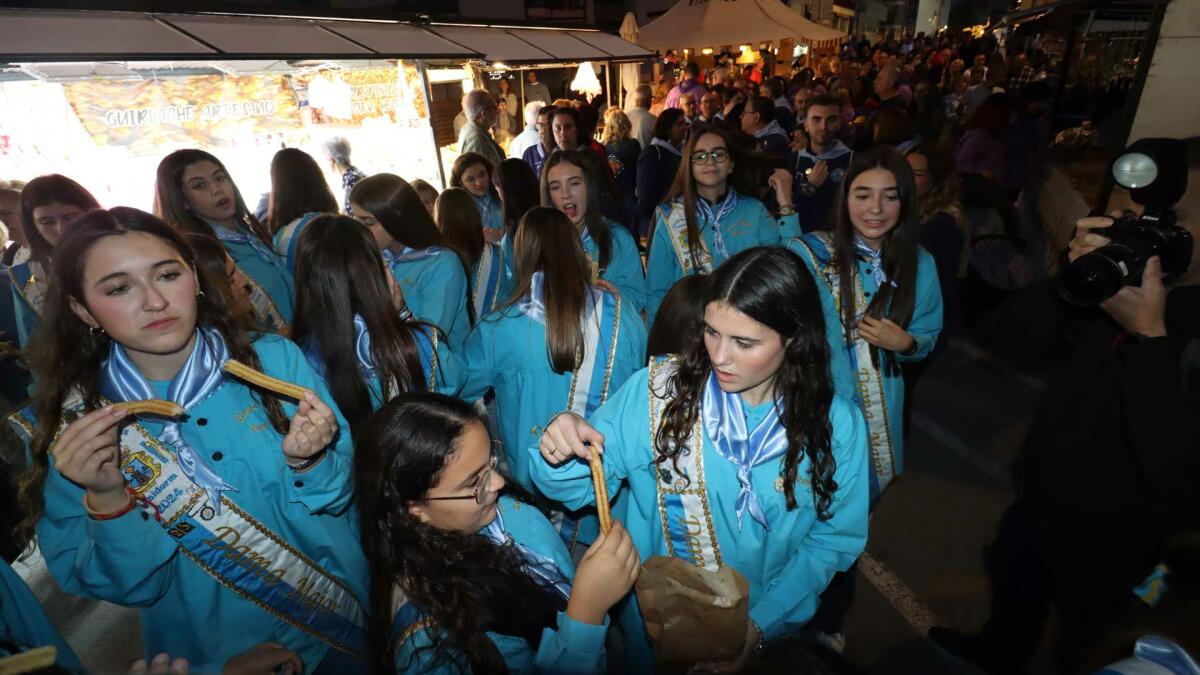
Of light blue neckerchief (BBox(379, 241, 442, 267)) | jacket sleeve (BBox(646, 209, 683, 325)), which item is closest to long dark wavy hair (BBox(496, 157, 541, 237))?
jacket sleeve (BBox(646, 209, 683, 325))

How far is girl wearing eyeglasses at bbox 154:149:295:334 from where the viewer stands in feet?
12.5

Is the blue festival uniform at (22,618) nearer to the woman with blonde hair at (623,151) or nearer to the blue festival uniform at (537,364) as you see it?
the blue festival uniform at (537,364)

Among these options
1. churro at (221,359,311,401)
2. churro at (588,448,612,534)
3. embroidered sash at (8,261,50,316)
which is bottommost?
churro at (588,448,612,534)

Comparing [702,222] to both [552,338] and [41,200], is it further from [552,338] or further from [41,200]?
[41,200]

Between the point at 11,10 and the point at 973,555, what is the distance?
7367mm

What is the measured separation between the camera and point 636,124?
9.45 metres

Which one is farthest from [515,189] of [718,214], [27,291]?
[27,291]

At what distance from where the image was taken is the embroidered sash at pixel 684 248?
421 cm

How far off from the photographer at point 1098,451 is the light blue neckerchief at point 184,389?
8.69 feet

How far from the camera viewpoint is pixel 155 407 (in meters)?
1.68

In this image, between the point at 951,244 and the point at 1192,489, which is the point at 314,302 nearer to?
the point at 1192,489

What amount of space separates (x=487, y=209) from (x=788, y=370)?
4354 millimetres

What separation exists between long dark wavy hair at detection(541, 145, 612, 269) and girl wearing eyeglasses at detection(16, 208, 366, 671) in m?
2.48

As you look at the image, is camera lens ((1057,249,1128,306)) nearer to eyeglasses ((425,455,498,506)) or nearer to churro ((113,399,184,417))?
eyeglasses ((425,455,498,506))
